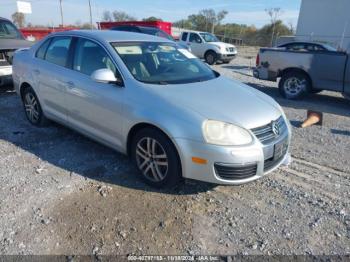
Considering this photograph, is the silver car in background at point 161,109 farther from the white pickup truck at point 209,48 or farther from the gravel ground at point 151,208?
the white pickup truck at point 209,48

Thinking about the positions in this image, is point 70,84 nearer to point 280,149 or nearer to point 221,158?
point 221,158

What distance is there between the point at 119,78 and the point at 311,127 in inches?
157

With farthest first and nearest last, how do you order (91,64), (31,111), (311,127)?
(311,127) → (31,111) → (91,64)

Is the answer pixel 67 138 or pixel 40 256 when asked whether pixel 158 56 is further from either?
pixel 40 256

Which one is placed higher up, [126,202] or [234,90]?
[234,90]

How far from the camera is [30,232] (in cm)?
286

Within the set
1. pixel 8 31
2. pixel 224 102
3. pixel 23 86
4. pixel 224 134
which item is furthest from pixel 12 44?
pixel 224 134

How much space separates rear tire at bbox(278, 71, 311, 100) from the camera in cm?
814

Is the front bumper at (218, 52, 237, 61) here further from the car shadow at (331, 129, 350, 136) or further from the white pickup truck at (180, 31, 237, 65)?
the car shadow at (331, 129, 350, 136)

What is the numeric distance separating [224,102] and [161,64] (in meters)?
1.07

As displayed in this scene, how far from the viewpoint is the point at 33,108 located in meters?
5.30

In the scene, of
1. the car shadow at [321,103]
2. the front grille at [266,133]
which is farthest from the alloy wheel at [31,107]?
the car shadow at [321,103]

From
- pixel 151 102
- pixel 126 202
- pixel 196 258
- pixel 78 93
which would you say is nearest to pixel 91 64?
pixel 78 93

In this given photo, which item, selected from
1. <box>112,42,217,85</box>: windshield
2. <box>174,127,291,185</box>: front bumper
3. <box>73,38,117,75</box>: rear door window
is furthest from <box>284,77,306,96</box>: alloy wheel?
<box>73,38,117,75</box>: rear door window
